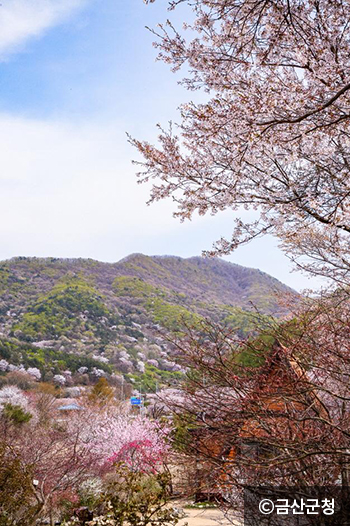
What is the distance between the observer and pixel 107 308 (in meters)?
66.4

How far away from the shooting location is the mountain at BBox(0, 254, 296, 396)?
43.8 m

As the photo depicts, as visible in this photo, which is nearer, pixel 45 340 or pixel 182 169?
pixel 182 169

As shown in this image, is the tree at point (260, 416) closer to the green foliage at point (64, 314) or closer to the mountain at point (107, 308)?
the mountain at point (107, 308)

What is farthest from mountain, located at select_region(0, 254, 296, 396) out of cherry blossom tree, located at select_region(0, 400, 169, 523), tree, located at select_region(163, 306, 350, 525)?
tree, located at select_region(163, 306, 350, 525)

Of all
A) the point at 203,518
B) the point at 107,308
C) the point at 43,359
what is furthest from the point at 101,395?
the point at 107,308

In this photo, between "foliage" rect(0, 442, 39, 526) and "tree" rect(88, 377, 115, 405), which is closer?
"foliage" rect(0, 442, 39, 526)

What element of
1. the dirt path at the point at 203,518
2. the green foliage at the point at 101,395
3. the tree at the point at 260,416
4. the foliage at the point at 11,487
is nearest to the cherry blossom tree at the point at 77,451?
the foliage at the point at 11,487

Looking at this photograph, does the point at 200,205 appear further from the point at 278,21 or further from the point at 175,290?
the point at 175,290

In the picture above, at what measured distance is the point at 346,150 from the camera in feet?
15.1

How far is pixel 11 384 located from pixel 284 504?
31.2 metres

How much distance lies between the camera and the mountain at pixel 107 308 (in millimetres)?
43750

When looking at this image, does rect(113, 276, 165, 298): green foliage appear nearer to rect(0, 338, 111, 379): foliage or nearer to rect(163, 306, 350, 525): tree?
rect(0, 338, 111, 379): foliage

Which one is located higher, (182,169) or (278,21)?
(278,21)

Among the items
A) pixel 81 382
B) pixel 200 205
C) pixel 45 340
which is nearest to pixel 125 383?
pixel 81 382
